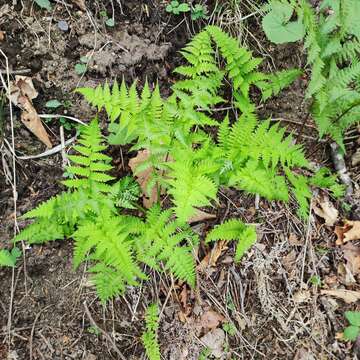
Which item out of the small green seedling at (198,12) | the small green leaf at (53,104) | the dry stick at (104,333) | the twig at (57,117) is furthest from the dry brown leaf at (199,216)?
the small green seedling at (198,12)

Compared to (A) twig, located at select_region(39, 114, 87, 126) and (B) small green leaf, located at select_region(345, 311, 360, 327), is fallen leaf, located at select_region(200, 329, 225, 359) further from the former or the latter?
(A) twig, located at select_region(39, 114, 87, 126)

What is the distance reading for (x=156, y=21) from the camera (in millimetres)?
3605

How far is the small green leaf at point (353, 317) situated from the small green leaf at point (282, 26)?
2.04m

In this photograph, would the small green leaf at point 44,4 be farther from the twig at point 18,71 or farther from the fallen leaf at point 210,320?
the fallen leaf at point 210,320

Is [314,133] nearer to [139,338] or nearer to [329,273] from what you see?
[329,273]

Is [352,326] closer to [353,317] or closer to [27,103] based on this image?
[353,317]

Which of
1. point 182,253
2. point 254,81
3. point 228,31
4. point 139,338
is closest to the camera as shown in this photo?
point 182,253

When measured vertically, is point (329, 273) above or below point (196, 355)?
above

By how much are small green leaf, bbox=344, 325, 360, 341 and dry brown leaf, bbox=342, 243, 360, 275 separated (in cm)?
41

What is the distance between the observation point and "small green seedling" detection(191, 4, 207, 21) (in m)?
3.60

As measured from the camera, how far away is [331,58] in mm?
3043

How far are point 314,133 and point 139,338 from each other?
7.14ft

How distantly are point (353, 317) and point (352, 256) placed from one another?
1.52ft

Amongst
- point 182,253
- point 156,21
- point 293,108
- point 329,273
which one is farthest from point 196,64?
point 329,273
